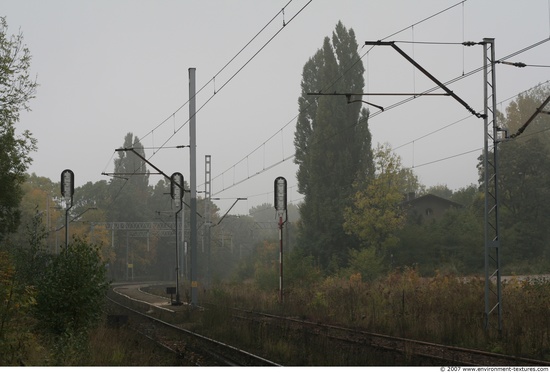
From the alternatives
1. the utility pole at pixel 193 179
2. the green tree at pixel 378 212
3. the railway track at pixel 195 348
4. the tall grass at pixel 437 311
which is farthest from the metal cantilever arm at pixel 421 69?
the green tree at pixel 378 212

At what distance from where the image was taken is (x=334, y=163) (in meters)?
65.1

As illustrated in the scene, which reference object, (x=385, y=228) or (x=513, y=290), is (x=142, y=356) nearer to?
(x=513, y=290)

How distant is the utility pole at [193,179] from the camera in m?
36.8

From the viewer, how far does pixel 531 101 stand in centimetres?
9575

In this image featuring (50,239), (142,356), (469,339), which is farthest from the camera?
(50,239)

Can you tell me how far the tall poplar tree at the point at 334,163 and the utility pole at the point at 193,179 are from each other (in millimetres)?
26514

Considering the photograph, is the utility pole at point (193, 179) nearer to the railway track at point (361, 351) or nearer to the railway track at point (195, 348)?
the railway track at point (195, 348)

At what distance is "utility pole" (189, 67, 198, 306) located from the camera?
3684 cm

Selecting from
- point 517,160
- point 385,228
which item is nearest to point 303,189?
point 385,228

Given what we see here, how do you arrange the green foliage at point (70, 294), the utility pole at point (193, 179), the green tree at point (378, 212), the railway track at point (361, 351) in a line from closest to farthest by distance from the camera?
the railway track at point (361, 351)
the green foliage at point (70, 294)
the utility pole at point (193, 179)
the green tree at point (378, 212)

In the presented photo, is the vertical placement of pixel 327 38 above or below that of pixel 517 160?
above

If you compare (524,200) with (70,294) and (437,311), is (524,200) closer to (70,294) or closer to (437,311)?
(437,311)

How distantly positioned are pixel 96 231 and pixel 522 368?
89894mm

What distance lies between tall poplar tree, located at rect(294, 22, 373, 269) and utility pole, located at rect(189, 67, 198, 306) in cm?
2651
